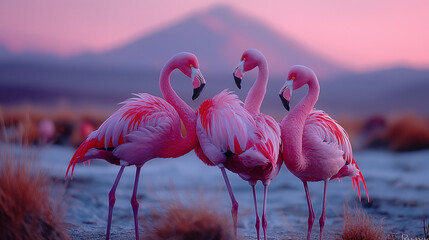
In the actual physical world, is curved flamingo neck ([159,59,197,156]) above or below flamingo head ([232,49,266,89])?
below

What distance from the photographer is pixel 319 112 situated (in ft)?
15.7

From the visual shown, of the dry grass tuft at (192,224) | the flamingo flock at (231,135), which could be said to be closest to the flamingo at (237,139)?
the flamingo flock at (231,135)

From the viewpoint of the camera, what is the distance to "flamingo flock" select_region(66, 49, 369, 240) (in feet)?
13.2

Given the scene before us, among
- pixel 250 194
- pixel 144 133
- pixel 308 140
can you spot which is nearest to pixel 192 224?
pixel 144 133

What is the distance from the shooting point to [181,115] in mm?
4477

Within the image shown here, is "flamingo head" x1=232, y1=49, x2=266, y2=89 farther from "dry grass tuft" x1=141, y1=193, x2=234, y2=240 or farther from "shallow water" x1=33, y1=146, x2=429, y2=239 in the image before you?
"dry grass tuft" x1=141, y1=193, x2=234, y2=240

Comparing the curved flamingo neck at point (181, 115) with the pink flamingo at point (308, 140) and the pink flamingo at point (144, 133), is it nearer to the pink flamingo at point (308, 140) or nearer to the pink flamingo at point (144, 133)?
the pink flamingo at point (144, 133)

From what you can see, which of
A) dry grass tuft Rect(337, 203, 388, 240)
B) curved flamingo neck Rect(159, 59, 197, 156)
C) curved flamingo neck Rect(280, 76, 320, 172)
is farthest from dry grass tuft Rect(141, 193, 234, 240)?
dry grass tuft Rect(337, 203, 388, 240)

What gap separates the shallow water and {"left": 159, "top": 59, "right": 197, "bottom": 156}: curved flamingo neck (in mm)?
339

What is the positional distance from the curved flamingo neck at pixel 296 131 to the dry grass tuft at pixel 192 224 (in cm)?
94

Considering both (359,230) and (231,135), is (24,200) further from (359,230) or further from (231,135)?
(359,230)

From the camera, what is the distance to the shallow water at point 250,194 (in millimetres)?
5027

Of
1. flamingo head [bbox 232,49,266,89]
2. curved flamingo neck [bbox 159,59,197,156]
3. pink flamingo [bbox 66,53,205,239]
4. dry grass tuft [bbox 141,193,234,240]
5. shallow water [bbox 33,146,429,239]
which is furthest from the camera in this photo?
shallow water [bbox 33,146,429,239]

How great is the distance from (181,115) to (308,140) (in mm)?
1248
